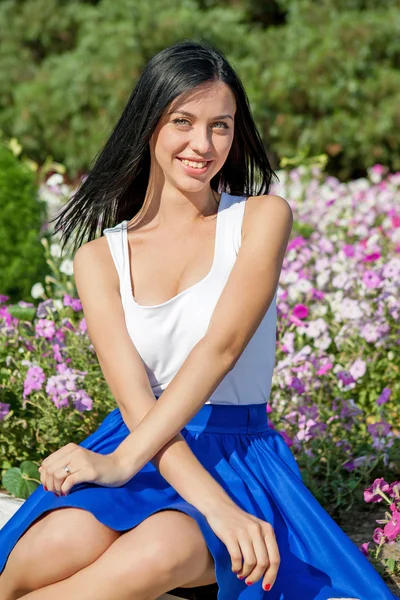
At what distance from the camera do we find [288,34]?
8.95m

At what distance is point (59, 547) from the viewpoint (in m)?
1.84

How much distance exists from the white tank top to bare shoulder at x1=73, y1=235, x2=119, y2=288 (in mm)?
44

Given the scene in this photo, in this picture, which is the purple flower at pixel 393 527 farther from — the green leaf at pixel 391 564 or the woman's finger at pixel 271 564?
the woman's finger at pixel 271 564

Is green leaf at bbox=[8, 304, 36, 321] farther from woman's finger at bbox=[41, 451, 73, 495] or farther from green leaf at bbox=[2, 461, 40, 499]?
woman's finger at bbox=[41, 451, 73, 495]

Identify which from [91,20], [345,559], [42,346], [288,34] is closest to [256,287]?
[345,559]

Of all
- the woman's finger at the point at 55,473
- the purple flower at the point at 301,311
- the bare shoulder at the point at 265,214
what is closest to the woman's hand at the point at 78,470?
the woman's finger at the point at 55,473

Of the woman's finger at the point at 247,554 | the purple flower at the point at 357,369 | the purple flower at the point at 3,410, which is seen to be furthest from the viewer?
the purple flower at the point at 357,369

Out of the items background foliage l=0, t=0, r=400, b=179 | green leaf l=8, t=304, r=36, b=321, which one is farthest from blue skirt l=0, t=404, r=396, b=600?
background foliage l=0, t=0, r=400, b=179

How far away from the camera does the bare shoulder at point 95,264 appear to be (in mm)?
2223

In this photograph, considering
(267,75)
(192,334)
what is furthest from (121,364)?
(267,75)

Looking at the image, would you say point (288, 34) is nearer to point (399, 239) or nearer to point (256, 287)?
point (399, 239)

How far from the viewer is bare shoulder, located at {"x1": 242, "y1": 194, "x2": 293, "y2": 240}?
2.18 meters

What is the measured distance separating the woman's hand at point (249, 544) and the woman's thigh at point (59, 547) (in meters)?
0.23

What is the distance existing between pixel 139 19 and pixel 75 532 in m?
8.02
